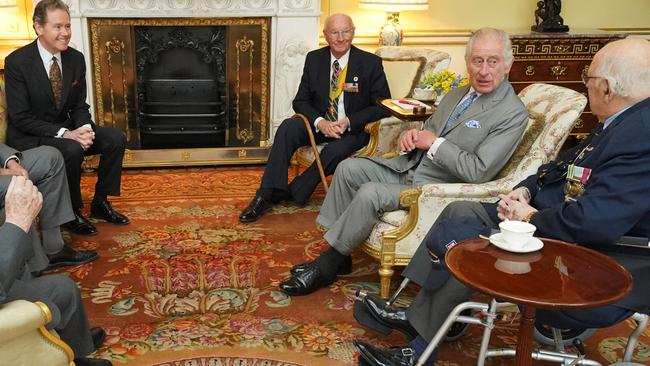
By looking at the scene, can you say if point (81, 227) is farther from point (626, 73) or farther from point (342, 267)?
point (626, 73)

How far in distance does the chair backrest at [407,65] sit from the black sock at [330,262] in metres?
1.68

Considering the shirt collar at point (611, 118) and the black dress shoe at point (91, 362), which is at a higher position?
the shirt collar at point (611, 118)

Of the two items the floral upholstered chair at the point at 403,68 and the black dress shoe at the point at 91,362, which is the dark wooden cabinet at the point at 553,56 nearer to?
the floral upholstered chair at the point at 403,68

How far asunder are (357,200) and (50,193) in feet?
5.27

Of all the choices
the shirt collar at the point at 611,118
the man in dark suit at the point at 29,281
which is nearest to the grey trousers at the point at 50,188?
the man in dark suit at the point at 29,281

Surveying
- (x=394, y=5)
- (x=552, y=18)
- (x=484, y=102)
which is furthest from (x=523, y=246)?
(x=552, y=18)

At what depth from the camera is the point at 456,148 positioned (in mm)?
3203

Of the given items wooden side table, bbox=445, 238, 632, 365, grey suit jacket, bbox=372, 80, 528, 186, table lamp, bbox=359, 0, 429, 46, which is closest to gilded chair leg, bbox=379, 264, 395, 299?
grey suit jacket, bbox=372, 80, 528, 186

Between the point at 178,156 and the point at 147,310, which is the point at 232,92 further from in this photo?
the point at 147,310

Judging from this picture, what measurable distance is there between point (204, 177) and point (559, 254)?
3.35 metres

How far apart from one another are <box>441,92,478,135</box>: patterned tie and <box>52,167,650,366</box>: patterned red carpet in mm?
853

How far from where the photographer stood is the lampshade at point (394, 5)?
17.1 feet

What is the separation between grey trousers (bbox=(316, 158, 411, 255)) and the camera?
3205 mm

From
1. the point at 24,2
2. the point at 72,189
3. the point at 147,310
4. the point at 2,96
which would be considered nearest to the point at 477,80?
the point at 147,310
